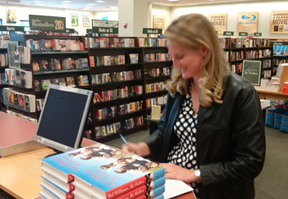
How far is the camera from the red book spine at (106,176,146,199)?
803mm

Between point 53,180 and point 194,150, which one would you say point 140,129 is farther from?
point 53,180

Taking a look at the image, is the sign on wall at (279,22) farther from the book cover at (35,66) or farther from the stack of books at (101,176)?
the stack of books at (101,176)

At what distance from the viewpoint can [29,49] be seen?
389cm

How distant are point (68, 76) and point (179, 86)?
3.70 m

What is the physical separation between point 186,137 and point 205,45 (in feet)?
1.66

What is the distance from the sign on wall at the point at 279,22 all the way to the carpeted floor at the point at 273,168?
7.46 m

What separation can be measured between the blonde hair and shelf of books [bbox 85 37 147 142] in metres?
3.89

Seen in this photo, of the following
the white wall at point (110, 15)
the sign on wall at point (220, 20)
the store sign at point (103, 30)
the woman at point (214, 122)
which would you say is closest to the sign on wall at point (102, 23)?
the store sign at point (103, 30)

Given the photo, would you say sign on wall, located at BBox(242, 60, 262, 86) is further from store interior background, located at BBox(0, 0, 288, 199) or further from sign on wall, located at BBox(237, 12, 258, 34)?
sign on wall, located at BBox(237, 12, 258, 34)

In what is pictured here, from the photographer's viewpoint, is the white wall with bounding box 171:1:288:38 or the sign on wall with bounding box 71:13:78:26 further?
the sign on wall with bounding box 71:13:78:26

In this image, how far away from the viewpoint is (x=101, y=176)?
88cm

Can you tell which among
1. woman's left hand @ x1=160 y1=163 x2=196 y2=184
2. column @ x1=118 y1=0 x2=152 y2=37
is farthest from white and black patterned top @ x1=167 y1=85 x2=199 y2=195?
column @ x1=118 y1=0 x2=152 y2=37

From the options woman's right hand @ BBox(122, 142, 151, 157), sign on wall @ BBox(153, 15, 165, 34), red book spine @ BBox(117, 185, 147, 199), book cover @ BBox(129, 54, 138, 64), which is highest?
sign on wall @ BBox(153, 15, 165, 34)

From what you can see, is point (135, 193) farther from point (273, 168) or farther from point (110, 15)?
point (110, 15)
